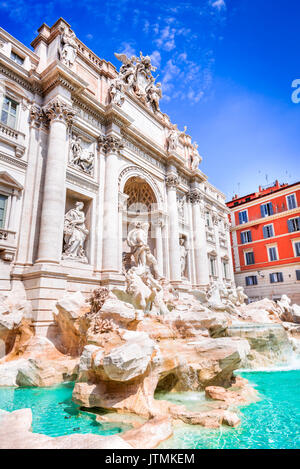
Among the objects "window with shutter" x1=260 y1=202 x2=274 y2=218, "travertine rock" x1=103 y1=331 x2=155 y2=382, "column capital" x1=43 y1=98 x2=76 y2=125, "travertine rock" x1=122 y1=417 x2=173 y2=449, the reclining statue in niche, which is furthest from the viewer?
"window with shutter" x1=260 y1=202 x2=274 y2=218

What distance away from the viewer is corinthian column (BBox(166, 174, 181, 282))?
1625 cm

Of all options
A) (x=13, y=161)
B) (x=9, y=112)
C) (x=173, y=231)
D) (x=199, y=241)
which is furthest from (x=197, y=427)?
(x=199, y=241)

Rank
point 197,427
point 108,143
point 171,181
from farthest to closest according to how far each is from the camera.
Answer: point 171,181 → point 108,143 → point 197,427

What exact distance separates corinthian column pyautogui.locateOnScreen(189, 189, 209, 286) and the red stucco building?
920cm

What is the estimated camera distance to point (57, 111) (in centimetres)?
1104

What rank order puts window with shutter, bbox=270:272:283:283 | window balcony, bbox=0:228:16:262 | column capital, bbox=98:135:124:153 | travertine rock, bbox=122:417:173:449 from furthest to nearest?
window with shutter, bbox=270:272:283:283
column capital, bbox=98:135:124:153
window balcony, bbox=0:228:16:262
travertine rock, bbox=122:417:173:449

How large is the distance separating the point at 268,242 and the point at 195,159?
11.3 meters

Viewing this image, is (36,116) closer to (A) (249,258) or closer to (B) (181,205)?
(B) (181,205)

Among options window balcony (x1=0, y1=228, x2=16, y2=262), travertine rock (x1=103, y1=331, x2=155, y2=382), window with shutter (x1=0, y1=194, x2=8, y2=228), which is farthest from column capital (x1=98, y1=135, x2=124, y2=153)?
travertine rock (x1=103, y1=331, x2=155, y2=382)

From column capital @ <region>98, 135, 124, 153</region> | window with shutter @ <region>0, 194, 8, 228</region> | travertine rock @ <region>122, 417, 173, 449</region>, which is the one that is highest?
column capital @ <region>98, 135, 124, 153</region>

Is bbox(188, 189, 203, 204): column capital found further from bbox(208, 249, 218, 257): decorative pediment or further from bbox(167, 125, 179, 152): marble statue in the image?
bbox(208, 249, 218, 257): decorative pediment

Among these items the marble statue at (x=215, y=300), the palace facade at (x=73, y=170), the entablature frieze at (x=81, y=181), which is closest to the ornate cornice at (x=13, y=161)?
the palace facade at (x=73, y=170)

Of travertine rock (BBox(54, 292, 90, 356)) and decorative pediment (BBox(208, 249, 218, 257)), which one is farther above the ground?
decorative pediment (BBox(208, 249, 218, 257))
